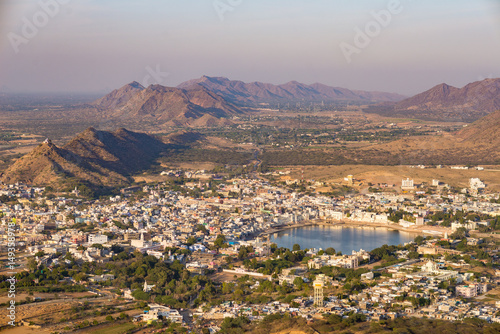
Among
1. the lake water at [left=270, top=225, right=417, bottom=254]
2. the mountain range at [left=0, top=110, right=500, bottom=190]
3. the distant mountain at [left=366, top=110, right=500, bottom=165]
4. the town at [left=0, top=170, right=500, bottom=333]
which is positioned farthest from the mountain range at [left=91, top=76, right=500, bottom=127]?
the lake water at [left=270, top=225, right=417, bottom=254]

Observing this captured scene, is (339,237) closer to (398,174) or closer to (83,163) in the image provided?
(398,174)

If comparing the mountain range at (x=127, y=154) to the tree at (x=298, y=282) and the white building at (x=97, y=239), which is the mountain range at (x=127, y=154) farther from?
the tree at (x=298, y=282)

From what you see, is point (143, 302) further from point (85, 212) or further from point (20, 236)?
point (85, 212)

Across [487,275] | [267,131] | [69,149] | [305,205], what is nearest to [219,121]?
[267,131]

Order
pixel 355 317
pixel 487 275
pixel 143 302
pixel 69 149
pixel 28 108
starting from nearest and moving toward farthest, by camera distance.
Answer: pixel 355 317 < pixel 143 302 < pixel 487 275 < pixel 69 149 < pixel 28 108

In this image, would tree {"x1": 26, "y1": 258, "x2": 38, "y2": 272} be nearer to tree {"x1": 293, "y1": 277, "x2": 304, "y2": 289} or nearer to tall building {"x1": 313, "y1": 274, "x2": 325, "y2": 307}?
tree {"x1": 293, "y1": 277, "x2": 304, "y2": 289}

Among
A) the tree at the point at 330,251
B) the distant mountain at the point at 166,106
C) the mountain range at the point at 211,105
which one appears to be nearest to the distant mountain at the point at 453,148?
the tree at the point at 330,251
